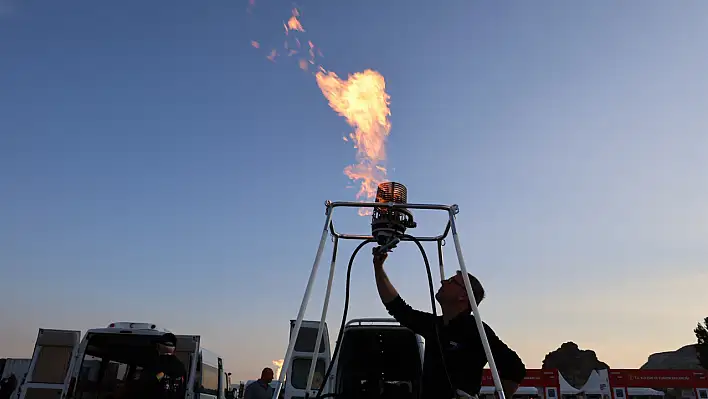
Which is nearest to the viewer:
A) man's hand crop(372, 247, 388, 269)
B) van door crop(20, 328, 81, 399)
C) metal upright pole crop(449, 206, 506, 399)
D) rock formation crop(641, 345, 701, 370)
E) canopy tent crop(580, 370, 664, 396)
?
metal upright pole crop(449, 206, 506, 399)

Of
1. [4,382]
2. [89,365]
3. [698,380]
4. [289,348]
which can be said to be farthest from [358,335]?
[698,380]

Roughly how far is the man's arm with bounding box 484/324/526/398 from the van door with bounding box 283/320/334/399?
31.1ft

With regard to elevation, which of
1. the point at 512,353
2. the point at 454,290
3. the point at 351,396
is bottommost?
the point at 351,396

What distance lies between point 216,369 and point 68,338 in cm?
434

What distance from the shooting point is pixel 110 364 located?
50.3ft

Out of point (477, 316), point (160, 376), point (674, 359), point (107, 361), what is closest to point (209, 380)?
point (107, 361)

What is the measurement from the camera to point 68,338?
1464cm

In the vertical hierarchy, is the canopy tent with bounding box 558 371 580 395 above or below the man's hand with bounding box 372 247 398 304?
above

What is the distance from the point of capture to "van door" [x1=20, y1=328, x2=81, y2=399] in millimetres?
13219

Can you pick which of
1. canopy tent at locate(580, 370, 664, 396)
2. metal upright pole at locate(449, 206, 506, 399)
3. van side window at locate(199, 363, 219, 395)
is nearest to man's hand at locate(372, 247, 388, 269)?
metal upright pole at locate(449, 206, 506, 399)

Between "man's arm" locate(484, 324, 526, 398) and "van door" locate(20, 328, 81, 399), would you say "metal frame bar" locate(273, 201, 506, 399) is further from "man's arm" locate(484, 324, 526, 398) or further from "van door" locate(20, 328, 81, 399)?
"van door" locate(20, 328, 81, 399)

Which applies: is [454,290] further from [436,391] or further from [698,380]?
[698,380]

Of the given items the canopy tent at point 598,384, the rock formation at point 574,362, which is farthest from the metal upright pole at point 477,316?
the rock formation at point 574,362

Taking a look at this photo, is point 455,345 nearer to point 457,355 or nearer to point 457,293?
point 457,355
